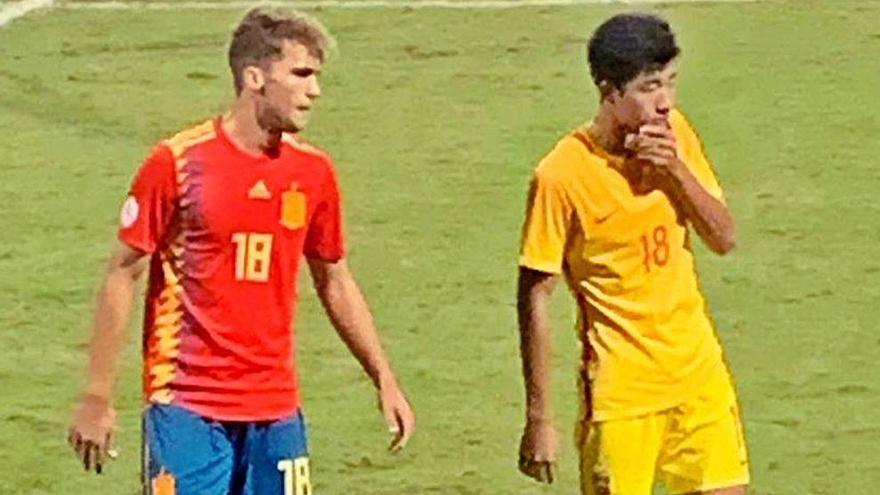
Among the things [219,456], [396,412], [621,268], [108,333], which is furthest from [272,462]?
[621,268]

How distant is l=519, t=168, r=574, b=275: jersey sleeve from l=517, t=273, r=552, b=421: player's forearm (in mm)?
67

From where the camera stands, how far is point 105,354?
671cm

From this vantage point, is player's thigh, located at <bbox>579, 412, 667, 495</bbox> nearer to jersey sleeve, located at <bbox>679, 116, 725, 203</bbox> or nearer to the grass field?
jersey sleeve, located at <bbox>679, 116, 725, 203</bbox>

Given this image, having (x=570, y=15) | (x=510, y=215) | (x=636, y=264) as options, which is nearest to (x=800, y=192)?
(x=510, y=215)

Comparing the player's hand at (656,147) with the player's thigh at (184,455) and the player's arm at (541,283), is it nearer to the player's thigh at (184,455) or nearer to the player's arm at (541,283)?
the player's arm at (541,283)

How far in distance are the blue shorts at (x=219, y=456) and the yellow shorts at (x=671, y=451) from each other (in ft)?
2.67

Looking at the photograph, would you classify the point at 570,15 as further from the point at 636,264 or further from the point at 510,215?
the point at 636,264

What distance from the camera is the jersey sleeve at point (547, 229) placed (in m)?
6.94

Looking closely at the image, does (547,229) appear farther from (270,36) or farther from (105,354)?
(105,354)

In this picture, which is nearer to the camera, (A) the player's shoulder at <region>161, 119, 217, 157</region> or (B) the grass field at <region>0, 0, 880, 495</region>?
(A) the player's shoulder at <region>161, 119, 217, 157</region>

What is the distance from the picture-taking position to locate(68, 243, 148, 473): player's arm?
667cm

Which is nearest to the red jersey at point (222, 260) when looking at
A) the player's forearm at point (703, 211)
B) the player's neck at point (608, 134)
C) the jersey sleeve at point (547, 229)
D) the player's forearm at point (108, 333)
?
the player's forearm at point (108, 333)

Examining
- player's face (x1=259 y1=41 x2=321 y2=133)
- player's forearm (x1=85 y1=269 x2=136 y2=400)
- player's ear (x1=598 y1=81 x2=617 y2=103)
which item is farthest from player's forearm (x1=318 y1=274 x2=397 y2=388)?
player's ear (x1=598 y1=81 x2=617 y2=103)

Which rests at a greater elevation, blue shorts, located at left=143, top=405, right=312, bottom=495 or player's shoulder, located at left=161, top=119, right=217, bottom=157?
player's shoulder, located at left=161, top=119, right=217, bottom=157
